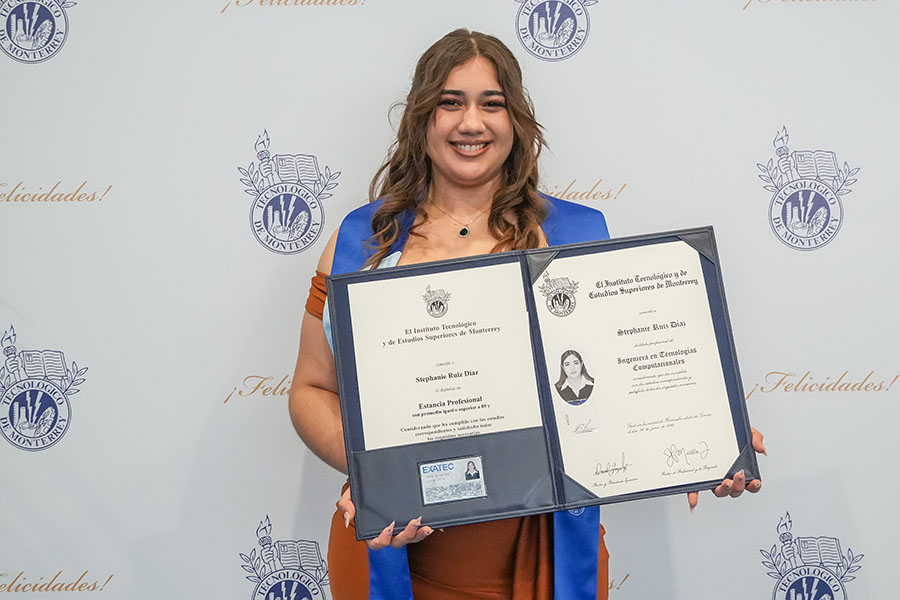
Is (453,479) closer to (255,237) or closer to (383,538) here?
(383,538)

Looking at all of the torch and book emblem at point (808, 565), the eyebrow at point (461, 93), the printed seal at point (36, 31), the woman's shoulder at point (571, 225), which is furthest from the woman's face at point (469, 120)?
the torch and book emblem at point (808, 565)

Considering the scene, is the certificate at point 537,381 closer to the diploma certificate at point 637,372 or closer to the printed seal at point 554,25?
the diploma certificate at point 637,372

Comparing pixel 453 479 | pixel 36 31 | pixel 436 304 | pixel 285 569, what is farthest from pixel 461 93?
pixel 285 569

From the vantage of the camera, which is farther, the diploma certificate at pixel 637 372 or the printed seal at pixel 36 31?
the printed seal at pixel 36 31

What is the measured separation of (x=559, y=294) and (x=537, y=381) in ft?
0.48

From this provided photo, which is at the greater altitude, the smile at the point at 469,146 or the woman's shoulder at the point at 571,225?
the smile at the point at 469,146

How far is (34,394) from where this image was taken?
197cm

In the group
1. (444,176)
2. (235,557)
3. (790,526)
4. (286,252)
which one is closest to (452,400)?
(444,176)

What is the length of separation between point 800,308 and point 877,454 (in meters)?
0.41

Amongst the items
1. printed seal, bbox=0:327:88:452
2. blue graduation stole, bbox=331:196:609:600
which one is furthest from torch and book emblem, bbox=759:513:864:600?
printed seal, bbox=0:327:88:452

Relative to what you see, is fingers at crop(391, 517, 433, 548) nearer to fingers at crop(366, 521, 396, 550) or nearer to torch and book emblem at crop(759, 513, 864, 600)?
fingers at crop(366, 521, 396, 550)

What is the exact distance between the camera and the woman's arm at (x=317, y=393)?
1.58 meters

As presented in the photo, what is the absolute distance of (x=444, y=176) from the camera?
1683 mm
